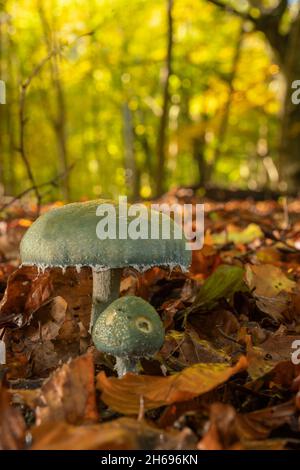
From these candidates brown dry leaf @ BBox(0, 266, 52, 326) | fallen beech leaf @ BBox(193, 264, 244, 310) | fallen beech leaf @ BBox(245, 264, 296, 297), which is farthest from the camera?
fallen beech leaf @ BBox(245, 264, 296, 297)

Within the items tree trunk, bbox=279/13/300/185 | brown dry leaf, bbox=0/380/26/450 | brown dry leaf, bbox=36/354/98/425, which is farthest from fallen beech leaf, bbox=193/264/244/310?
tree trunk, bbox=279/13/300/185

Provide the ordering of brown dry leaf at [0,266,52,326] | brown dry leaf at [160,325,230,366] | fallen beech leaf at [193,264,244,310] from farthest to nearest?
fallen beech leaf at [193,264,244,310] → brown dry leaf at [0,266,52,326] → brown dry leaf at [160,325,230,366]

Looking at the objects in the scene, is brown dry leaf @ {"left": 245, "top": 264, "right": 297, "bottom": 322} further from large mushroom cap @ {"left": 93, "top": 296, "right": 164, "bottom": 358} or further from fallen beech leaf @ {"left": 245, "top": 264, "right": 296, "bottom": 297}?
large mushroom cap @ {"left": 93, "top": 296, "right": 164, "bottom": 358}

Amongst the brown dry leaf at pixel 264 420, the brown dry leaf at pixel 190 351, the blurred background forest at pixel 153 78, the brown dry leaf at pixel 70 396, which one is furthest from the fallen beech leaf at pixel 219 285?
the blurred background forest at pixel 153 78

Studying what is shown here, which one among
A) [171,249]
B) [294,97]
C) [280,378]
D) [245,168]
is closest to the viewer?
[280,378]

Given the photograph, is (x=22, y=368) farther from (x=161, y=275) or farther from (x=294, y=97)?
(x=294, y=97)

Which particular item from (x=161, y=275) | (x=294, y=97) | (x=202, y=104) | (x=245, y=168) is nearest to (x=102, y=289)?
(x=161, y=275)

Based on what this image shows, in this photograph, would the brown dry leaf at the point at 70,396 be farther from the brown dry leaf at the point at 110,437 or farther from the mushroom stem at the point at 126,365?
the mushroom stem at the point at 126,365
